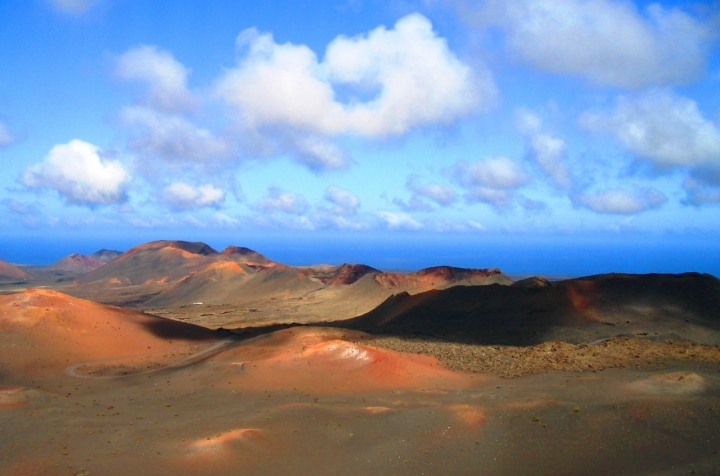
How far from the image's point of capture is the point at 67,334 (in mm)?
27656

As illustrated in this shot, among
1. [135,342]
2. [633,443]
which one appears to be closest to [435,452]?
[633,443]

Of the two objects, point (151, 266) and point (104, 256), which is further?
point (104, 256)

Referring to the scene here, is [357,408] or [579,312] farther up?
[579,312]

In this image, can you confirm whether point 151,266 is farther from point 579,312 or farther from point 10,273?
point 579,312

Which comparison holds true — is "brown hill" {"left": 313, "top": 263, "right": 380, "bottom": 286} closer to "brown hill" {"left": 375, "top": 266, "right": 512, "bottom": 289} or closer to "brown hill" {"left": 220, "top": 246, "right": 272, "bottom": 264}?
"brown hill" {"left": 375, "top": 266, "right": 512, "bottom": 289}

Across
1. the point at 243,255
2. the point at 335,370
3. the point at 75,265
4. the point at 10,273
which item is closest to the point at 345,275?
the point at 243,255

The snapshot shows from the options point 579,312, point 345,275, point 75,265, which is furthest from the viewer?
point 75,265

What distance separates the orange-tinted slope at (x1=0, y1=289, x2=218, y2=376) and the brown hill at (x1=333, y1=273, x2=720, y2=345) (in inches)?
508

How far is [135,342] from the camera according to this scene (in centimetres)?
2977

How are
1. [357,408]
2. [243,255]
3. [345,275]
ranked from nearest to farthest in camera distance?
[357,408]
[345,275]
[243,255]

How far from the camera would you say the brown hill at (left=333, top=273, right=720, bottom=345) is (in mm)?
26844

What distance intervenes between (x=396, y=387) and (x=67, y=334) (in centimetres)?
1804

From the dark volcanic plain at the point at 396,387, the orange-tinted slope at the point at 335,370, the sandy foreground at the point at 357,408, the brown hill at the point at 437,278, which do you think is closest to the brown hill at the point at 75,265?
the brown hill at the point at 437,278

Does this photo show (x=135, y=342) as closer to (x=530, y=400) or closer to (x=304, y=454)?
(x=304, y=454)
